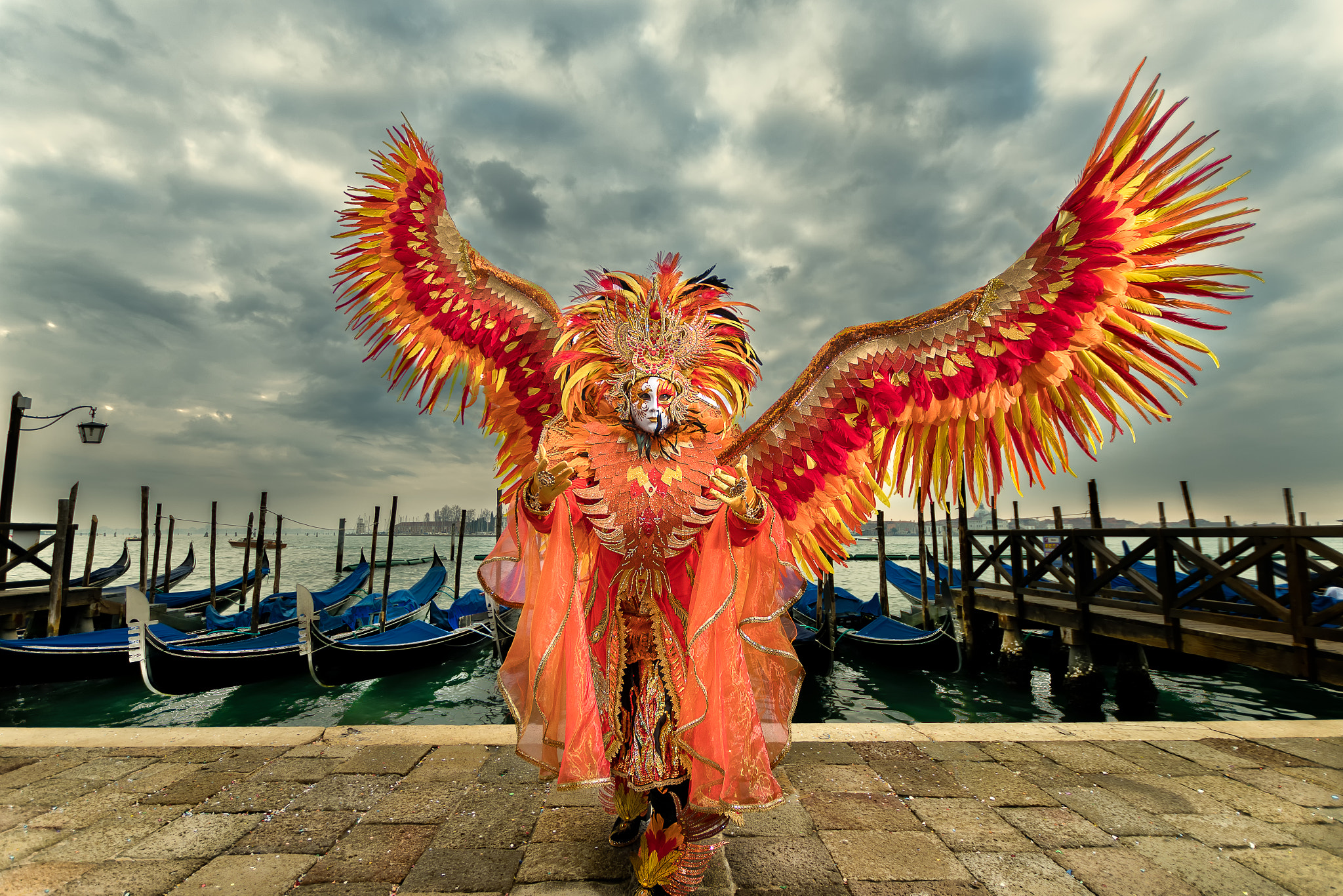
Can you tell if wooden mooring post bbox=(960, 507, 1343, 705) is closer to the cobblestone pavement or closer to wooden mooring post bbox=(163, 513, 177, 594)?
the cobblestone pavement

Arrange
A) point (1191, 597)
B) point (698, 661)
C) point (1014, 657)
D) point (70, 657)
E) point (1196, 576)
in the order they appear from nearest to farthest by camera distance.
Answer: point (698, 661) → point (1191, 597) → point (1196, 576) → point (70, 657) → point (1014, 657)

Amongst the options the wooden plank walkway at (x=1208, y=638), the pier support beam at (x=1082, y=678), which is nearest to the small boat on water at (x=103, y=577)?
the wooden plank walkway at (x=1208, y=638)

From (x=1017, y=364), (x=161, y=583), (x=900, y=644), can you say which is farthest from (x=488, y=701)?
(x=161, y=583)

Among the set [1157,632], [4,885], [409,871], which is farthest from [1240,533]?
[4,885]

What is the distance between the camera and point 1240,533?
21.3 ft

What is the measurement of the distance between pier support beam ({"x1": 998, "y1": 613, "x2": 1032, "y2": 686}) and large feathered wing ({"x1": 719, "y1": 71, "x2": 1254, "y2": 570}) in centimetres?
919

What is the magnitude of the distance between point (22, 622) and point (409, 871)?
1626 centimetres

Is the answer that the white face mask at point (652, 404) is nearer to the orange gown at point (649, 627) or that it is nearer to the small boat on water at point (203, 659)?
the orange gown at point (649, 627)

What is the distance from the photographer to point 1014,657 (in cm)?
1038

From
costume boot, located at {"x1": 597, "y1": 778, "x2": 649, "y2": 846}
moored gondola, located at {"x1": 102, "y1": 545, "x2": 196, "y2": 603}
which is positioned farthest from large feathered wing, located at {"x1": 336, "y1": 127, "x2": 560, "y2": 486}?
moored gondola, located at {"x1": 102, "y1": 545, "x2": 196, "y2": 603}

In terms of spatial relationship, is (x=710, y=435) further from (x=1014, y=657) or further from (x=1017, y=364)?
(x=1014, y=657)

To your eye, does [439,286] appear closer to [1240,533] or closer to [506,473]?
[506,473]

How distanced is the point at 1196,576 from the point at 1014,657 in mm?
3350

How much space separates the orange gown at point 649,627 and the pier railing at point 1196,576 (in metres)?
6.27
